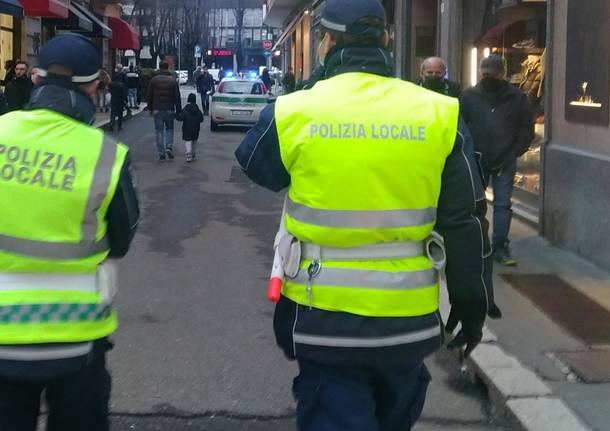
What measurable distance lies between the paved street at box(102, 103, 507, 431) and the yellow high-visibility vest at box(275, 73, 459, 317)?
86.2 inches

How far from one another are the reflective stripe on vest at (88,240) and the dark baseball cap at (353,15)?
0.83 m

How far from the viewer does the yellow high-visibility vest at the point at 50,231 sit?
2885 millimetres

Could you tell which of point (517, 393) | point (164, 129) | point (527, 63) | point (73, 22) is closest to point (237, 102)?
point (73, 22)

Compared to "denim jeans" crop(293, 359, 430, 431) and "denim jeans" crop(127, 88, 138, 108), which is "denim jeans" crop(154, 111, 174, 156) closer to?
"denim jeans" crop(293, 359, 430, 431)

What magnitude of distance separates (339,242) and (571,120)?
728 centimetres

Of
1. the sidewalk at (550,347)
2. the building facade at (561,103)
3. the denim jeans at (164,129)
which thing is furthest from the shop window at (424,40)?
the sidewalk at (550,347)

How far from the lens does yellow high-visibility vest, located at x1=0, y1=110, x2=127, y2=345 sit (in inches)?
114

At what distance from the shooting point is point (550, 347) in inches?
247

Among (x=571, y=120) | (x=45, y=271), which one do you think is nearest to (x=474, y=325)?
(x=45, y=271)

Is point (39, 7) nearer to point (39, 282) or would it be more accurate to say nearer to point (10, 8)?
point (10, 8)

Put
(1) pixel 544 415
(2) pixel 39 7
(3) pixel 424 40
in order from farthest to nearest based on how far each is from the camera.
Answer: (2) pixel 39 7 < (3) pixel 424 40 < (1) pixel 544 415

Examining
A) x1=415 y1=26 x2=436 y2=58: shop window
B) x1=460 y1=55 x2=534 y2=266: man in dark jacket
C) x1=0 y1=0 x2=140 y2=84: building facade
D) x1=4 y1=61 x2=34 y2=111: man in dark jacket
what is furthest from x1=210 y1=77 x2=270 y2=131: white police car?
x1=460 y1=55 x2=534 y2=266: man in dark jacket

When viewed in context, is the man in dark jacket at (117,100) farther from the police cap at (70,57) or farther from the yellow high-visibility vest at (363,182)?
the yellow high-visibility vest at (363,182)

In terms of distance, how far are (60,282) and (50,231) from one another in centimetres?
16
